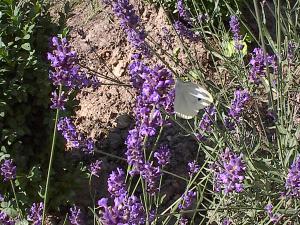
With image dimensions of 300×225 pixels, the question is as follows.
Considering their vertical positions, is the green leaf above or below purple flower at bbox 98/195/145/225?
above

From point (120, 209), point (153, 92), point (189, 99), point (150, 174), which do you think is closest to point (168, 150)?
point (150, 174)

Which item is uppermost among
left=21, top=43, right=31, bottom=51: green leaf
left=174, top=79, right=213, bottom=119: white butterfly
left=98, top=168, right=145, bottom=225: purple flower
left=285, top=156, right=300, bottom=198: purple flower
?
left=21, top=43, right=31, bottom=51: green leaf

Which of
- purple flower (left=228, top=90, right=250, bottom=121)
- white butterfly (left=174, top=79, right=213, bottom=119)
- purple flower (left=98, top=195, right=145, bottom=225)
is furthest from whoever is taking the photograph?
purple flower (left=228, top=90, right=250, bottom=121)

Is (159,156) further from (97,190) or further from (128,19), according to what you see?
(97,190)

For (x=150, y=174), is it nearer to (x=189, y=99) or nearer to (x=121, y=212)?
(x=189, y=99)

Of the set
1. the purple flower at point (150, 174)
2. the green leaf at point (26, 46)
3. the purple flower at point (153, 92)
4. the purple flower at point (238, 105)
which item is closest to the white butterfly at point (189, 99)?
the purple flower at point (153, 92)

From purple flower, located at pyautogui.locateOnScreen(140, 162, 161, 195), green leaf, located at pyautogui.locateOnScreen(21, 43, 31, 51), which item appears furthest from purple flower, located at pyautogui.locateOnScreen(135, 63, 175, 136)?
green leaf, located at pyautogui.locateOnScreen(21, 43, 31, 51)

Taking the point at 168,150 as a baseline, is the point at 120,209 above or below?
above

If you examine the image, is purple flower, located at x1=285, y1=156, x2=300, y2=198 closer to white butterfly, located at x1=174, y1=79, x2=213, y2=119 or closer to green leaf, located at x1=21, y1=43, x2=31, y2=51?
white butterfly, located at x1=174, y1=79, x2=213, y2=119

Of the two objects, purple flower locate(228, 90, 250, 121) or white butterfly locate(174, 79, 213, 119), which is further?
purple flower locate(228, 90, 250, 121)
